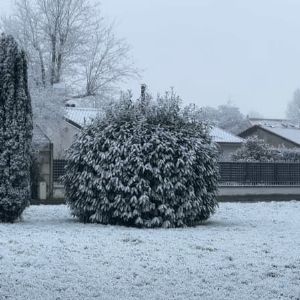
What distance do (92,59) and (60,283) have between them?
133 ft

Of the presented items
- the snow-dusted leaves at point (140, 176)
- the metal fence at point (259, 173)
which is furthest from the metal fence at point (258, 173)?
the snow-dusted leaves at point (140, 176)

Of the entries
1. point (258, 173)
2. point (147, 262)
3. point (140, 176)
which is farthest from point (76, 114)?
point (147, 262)

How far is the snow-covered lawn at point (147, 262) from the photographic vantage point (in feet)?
24.0

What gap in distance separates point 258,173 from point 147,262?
79.6 feet

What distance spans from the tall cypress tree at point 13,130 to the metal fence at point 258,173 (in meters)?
16.6

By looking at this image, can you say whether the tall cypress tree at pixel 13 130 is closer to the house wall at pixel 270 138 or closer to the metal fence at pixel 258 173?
the metal fence at pixel 258 173

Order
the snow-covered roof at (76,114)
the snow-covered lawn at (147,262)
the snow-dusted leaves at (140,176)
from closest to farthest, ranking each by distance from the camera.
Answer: the snow-covered lawn at (147,262)
the snow-dusted leaves at (140,176)
the snow-covered roof at (76,114)

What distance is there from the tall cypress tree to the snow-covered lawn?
2.09ft

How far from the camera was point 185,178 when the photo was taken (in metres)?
15.3

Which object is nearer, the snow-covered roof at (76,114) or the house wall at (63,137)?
the house wall at (63,137)

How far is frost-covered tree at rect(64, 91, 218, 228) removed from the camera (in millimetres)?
15008

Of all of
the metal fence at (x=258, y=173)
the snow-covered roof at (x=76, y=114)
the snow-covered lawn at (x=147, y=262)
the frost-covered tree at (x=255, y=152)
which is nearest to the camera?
the snow-covered lawn at (x=147, y=262)

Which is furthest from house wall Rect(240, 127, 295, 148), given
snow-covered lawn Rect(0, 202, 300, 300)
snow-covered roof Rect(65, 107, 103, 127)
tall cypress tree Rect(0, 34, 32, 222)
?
tall cypress tree Rect(0, 34, 32, 222)

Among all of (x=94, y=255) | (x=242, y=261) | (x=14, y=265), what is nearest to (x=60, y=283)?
(x=14, y=265)
